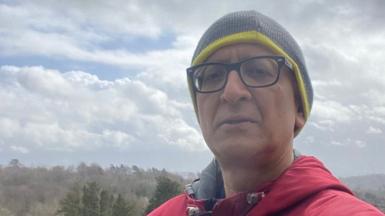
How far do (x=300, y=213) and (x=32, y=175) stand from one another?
79080 mm

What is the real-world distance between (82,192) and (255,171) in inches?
1294

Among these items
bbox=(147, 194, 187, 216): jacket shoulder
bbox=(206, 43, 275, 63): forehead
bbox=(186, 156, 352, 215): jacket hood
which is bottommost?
bbox=(147, 194, 187, 216): jacket shoulder

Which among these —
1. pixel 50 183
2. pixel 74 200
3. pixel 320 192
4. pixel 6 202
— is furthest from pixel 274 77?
pixel 50 183

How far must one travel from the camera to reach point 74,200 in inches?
1294

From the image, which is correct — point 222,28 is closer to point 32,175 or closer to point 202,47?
point 202,47

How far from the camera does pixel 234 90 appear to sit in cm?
230

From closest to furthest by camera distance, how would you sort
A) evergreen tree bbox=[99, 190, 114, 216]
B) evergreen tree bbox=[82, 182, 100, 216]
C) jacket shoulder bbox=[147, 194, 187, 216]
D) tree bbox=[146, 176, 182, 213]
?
jacket shoulder bbox=[147, 194, 187, 216]
tree bbox=[146, 176, 182, 213]
evergreen tree bbox=[82, 182, 100, 216]
evergreen tree bbox=[99, 190, 114, 216]

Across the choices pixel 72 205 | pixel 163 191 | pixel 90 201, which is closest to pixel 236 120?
pixel 163 191

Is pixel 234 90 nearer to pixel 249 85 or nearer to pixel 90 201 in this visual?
pixel 249 85

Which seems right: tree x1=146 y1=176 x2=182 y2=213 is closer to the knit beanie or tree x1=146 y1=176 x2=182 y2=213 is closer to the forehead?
the knit beanie

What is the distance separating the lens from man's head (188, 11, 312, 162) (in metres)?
2.29

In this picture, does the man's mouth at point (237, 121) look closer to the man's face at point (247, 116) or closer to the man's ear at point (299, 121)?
the man's face at point (247, 116)

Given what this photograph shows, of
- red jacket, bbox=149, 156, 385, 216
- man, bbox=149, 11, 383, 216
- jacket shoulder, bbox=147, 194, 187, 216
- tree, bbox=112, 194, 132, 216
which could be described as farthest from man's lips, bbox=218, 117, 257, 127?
tree, bbox=112, 194, 132, 216

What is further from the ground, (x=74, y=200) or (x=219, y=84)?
(x=219, y=84)
